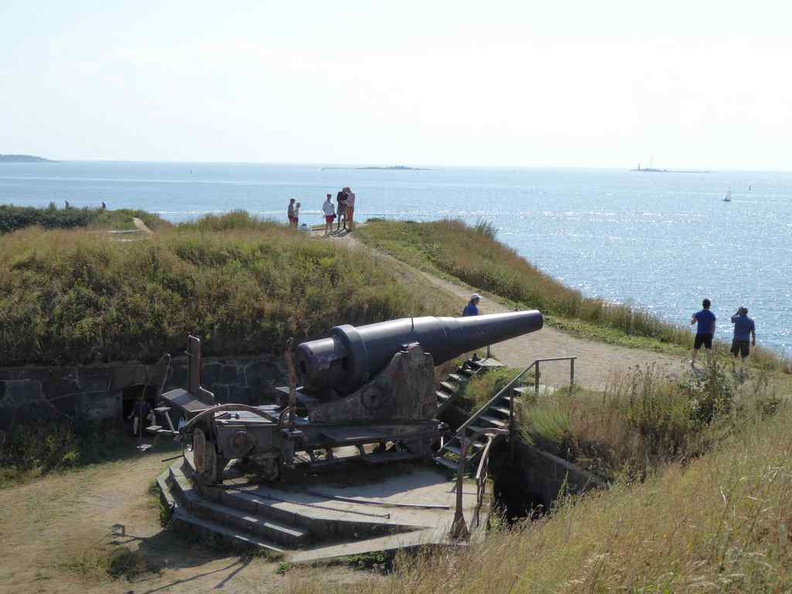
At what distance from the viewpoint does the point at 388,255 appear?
79.8 ft

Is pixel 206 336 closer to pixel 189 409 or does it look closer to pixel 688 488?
pixel 189 409

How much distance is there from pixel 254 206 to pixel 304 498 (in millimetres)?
98703

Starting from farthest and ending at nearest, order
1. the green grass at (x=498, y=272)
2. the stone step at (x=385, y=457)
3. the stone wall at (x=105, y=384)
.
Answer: the green grass at (x=498, y=272) < the stone wall at (x=105, y=384) < the stone step at (x=385, y=457)

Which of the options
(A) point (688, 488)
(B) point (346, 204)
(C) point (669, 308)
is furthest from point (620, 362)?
(C) point (669, 308)

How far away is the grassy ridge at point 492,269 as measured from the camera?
20500 mm

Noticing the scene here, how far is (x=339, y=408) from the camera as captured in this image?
10969 millimetres

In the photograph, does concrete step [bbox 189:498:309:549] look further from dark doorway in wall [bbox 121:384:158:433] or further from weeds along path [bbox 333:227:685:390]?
weeds along path [bbox 333:227:685:390]

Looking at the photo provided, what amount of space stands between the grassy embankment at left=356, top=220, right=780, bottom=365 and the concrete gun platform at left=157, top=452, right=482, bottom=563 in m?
8.52

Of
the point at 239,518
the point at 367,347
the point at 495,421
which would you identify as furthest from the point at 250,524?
the point at 495,421

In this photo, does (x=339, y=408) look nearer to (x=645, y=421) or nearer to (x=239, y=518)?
(x=239, y=518)

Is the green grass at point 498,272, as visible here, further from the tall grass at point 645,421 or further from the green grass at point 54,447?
the green grass at point 54,447

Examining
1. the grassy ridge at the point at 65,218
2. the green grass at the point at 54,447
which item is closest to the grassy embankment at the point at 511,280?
the grassy ridge at the point at 65,218

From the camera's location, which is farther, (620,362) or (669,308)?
(669,308)

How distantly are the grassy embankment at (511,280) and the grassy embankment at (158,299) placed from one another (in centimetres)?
488
